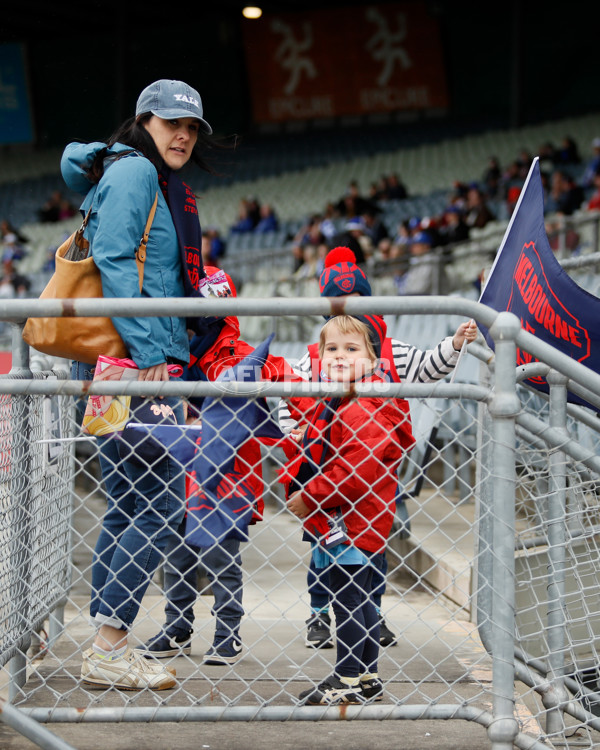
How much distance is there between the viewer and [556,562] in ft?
8.90

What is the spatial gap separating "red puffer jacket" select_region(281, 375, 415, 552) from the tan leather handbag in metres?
0.66

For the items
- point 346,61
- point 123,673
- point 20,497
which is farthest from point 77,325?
point 346,61

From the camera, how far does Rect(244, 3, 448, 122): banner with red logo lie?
22859 mm

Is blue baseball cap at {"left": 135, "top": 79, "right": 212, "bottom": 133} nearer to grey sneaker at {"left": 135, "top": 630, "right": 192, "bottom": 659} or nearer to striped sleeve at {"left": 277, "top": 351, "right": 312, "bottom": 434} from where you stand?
striped sleeve at {"left": 277, "top": 351, "right": 312, "bottom": 434}

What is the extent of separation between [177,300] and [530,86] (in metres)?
22.0

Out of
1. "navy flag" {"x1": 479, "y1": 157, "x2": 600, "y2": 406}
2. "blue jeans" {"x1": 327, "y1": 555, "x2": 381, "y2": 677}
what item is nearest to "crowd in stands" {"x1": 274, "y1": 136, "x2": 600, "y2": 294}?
"navy flag" {"x1": 479, "y1": 157, "x2": 600, "y2": 406}

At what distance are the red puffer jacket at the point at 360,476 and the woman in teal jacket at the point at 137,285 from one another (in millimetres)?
418

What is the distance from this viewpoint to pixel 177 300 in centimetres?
229

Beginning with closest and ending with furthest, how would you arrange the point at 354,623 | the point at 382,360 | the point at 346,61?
the point at 354,623, the point at 382,360, the point at 346,61

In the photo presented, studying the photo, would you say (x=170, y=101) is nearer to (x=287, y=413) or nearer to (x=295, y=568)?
(x=287, y=413)

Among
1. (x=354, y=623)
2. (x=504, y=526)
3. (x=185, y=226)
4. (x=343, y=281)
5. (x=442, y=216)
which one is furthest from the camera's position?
(x=442, y=216)

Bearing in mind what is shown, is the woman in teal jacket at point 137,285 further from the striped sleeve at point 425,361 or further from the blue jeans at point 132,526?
the striped sleeve at point 425,361

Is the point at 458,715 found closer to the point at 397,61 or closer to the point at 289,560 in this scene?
the point at 289,560

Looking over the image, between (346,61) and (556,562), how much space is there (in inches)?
884
